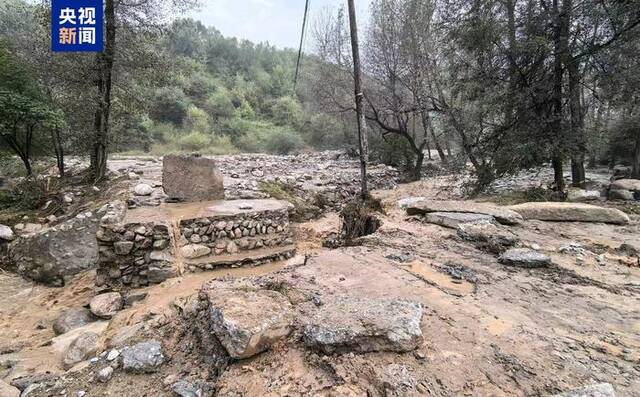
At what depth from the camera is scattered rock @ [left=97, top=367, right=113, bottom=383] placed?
7.16 feet

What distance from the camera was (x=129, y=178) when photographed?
26.6 feet

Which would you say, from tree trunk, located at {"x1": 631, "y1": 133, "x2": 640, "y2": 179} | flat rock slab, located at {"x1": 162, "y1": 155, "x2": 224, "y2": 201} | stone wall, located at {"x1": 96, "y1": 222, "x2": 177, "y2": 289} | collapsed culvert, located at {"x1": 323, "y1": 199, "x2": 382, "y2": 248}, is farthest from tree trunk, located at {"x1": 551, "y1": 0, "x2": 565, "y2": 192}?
stone wall, located at {"x1": 96, "y1": 222, "x2": 177, "y2": 289}

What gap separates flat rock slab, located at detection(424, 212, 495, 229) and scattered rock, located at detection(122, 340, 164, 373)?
14.0 feet

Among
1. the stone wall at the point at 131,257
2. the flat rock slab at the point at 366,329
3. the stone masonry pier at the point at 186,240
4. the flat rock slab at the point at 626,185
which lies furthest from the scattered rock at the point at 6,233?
the flat rock slab at the point at 626,185

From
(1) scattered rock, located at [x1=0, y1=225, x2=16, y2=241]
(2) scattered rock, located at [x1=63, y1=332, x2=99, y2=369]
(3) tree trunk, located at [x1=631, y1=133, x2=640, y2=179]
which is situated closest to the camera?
(2) scattered rock, located at [x1=63, y1=332, x2=99, y2=369]

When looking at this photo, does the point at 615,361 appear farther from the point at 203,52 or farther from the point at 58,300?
the point at 203,52

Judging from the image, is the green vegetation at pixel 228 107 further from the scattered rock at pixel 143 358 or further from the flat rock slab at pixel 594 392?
the flat rock slab at pixel 594 392

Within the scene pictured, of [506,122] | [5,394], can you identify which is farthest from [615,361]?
[506,122]

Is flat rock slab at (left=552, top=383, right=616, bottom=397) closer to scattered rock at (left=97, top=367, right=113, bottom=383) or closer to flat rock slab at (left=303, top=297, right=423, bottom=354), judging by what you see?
flat rock slab at (left=303, top=297, right=423, bottom=354)

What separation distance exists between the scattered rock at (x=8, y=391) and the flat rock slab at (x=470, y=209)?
5.37 m

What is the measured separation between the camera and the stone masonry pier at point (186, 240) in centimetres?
458

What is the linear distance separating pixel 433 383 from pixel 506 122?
7.79m

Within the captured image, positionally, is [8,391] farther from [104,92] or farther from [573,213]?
[104,92]

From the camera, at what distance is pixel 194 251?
4.88 m
